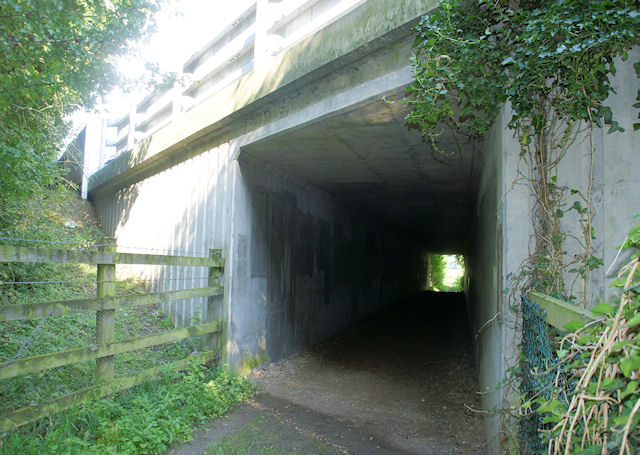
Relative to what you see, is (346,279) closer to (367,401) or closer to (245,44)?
(367,401)

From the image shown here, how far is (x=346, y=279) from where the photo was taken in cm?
916

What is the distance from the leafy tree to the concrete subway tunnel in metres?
2.39

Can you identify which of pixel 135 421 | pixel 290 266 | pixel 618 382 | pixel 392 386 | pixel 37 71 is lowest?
pixel 392 386

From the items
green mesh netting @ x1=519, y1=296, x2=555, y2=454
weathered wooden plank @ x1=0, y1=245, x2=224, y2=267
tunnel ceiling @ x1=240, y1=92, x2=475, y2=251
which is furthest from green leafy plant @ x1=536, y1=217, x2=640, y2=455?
weathered wooden plank @ x1=0, y1=245, x2=224, y2=267

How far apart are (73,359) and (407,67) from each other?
3.83 m

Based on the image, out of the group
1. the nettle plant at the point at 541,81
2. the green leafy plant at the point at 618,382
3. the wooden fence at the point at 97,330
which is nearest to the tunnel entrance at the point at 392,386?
the nettle plant at the point at 541,81

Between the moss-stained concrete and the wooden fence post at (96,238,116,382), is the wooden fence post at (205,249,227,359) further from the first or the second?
the moss-stained concrete

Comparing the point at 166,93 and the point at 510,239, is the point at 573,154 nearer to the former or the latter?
the point at 510,239

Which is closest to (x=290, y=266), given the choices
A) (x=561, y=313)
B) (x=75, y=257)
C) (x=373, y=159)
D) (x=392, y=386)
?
(x=373, y=159)

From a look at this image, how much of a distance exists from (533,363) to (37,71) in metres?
5.70

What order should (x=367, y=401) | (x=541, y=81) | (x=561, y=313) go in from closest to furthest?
(x=561, y=313) → (x=541, y=81) → (x=367, y=401)

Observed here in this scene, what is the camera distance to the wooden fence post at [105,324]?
343cm

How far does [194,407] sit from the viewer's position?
Answer: 13.0 ft

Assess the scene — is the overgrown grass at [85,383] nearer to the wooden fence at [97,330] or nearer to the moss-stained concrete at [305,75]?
the wooden fence at [97,330]
